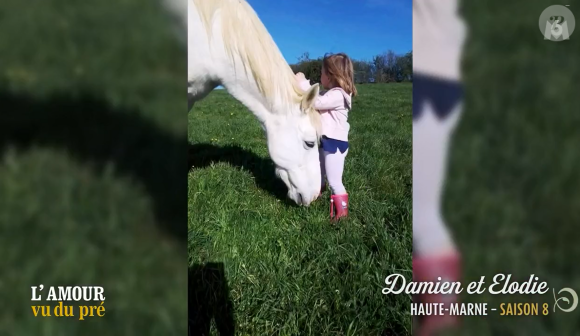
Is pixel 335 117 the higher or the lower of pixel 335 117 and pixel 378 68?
the lower

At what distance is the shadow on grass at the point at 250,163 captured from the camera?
1.83m

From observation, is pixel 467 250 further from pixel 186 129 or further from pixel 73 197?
pixel 73 197

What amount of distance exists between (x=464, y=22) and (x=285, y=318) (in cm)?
147

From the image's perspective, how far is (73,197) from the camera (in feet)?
5.65

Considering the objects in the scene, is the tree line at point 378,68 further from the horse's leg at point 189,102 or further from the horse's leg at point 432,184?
the horse's leg at point 189,102

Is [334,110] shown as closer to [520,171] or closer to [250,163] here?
[250,163]

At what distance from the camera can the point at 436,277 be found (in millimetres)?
1814

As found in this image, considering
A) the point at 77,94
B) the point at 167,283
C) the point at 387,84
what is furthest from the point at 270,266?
the point at 77,94

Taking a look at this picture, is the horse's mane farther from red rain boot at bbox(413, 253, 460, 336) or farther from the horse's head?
red rain boot at bbox(413, 253, 460, 336)

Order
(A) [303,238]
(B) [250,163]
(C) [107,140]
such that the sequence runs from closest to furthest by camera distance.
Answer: (C) [107,140], (A) [303,238], (B) [250,163]

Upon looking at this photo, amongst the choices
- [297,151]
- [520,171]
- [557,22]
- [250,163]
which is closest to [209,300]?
[250,163]

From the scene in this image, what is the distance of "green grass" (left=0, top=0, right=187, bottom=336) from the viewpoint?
169 cm

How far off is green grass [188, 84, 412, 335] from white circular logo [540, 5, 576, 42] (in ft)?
2.17

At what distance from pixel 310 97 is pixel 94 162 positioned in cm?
94
